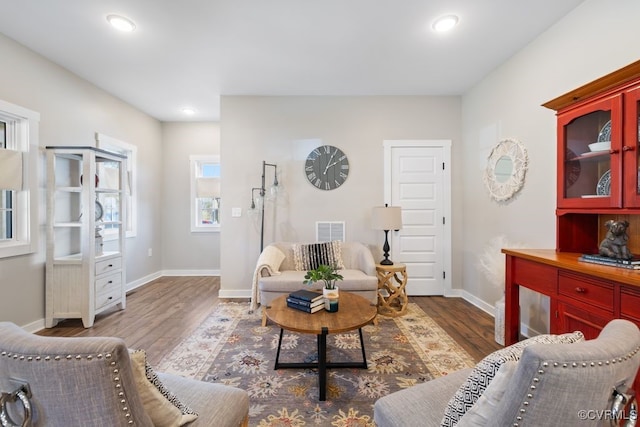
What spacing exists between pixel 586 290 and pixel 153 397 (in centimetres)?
217

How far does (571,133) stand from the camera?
2.03m

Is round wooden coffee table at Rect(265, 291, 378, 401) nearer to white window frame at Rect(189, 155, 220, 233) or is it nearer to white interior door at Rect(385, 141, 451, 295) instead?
white interior door at Rect(385, 141, 451, 295)

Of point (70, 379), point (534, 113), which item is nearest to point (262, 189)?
point (534, 113)

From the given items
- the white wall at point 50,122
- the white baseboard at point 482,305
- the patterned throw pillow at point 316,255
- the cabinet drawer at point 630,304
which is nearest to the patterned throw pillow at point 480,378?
the cabinet drawer at point 630,304

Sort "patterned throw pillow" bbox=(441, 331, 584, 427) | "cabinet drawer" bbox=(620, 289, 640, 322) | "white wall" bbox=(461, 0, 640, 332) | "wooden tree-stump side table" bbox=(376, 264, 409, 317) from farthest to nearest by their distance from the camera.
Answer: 1. "wooden tree-stump side table" bbox=(376, 264, 409, 317)
2. "white wall" bbox=(461, 0, 640, 332)
3. "cabinet drawer" bbox=(620, 289, 640, 322)
4. "patterned throw pillow" bbox=(441, 331, 584, 427)

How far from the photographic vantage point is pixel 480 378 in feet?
2.74

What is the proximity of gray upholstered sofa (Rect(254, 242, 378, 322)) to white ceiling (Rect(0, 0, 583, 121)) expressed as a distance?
2.10m

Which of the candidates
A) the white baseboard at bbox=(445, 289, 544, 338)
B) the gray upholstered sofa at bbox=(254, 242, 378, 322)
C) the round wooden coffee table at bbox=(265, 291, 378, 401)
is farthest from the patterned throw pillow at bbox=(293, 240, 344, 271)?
the white baseboard at bbox=(445, 289, 544, 338)

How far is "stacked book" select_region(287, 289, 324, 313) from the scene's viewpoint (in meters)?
2.09

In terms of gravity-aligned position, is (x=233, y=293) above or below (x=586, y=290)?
below

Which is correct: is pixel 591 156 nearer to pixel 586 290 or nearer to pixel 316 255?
pixel 586 290

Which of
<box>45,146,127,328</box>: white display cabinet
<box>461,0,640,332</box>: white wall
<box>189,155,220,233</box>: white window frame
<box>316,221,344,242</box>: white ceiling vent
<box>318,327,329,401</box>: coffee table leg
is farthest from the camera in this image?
<box>189,155,220,233</box>: white window frame

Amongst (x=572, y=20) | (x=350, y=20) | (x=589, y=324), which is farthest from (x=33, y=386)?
(x=572, y=20)

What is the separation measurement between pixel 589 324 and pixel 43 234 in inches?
179
